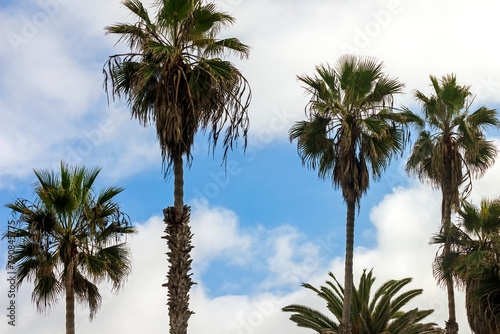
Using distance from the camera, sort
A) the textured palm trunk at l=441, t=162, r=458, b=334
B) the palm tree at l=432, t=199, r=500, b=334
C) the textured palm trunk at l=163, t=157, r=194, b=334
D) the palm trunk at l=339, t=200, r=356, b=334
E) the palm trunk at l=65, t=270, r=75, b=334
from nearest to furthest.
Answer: the textured palm trunk at l=163, t=157, r=194, b=334 → the palm trunk at l=65, t=270, r=75, b=334 → the palm tree at l=432, t=199, r=500, b=334 → the palm trunk at l=339, t=200, r=356, b=334 → the textured palm trunk at l=441, t=162, r=458, b=334

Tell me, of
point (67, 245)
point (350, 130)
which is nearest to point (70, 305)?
point (67, 245)

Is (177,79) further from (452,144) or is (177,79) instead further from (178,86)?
(452,144)

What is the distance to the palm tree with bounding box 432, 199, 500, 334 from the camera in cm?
2209

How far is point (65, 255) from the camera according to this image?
1934 cm

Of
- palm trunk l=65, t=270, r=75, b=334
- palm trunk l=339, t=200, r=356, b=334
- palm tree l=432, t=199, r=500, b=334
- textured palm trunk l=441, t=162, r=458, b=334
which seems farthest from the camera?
textured palm trunk l=441, t=162, r=458, b=334

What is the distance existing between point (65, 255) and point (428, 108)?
2045 centimetres

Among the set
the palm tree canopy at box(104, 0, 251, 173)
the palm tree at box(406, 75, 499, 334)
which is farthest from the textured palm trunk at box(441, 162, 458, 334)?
the palm tree canopy at box(104, 0, 251, 173)

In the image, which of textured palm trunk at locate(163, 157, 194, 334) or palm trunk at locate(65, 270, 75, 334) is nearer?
textured palm trunk at locate(163, 157, 194, 334)

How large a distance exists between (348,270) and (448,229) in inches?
199

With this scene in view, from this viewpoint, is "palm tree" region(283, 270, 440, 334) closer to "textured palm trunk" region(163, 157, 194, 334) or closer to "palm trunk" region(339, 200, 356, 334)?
"palm trunk" region(339, 200, 356, 334)

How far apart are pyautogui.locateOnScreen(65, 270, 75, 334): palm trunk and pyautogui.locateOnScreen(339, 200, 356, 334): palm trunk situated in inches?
452

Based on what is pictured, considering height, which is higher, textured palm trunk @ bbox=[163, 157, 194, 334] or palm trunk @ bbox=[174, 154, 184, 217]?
palm trunk @ bbox=[174, 154, 184, 217]

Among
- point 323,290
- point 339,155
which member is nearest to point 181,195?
point 339,155

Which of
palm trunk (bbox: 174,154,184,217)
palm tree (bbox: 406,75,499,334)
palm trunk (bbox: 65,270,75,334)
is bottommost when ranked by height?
palm trunk (bbox: 65,270,75,334)
